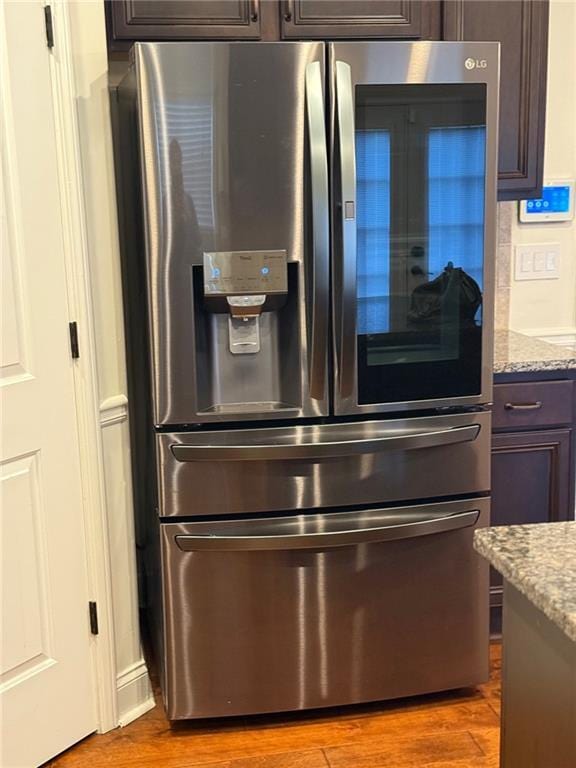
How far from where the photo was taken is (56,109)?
2086mm

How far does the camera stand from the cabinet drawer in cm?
263

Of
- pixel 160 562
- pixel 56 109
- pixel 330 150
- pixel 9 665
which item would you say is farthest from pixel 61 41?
pixel 9 665

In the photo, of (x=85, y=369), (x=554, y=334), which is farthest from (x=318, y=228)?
(x=554, y=334)

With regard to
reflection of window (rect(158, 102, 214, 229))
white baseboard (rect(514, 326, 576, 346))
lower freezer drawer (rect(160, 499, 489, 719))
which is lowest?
lower freezer drawer (rect(160, 499, 489, 719))

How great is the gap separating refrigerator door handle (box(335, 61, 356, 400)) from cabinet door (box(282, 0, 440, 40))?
398 millimetres

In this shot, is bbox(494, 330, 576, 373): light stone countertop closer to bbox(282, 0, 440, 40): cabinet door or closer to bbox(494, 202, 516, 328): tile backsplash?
bbox(494, 202, 516, 328): tile backsplash

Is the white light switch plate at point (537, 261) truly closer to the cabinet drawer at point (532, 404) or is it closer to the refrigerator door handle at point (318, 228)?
the cabinet drawer at point (532, 404)

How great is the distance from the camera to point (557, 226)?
A: 320 cm

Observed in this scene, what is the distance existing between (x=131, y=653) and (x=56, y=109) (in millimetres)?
1455

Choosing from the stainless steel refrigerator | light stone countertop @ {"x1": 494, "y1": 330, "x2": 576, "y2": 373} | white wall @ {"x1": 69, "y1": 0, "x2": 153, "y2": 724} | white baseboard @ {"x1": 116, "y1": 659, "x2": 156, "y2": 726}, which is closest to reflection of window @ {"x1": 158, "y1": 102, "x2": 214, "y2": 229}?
the stainless steel refrigerator

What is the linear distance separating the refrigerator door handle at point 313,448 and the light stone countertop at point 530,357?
359 millimetres

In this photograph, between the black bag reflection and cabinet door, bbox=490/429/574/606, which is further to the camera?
cabinet door, bbox=490/429/574/606

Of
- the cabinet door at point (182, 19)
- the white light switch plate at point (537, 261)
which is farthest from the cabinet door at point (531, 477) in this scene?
the cabinet door at point (182, 19)

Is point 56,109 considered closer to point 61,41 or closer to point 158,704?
point 61,41
